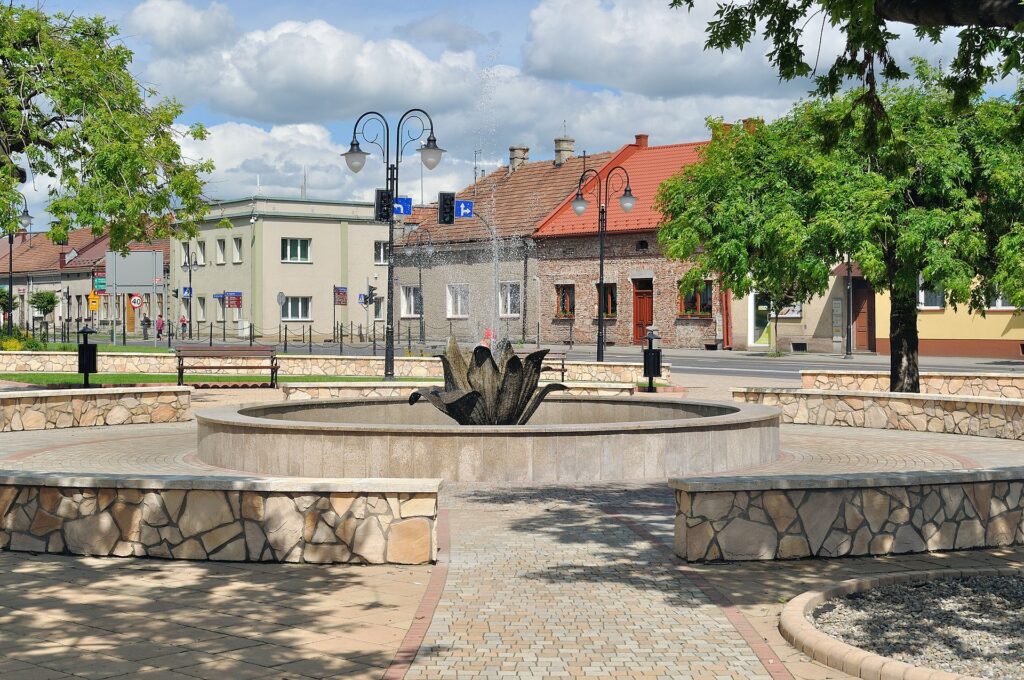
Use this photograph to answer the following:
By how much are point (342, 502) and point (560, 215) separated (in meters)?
48.6

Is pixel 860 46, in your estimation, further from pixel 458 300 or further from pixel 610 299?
pixel 458 300

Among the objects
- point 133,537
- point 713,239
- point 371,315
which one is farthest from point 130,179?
point 371,315

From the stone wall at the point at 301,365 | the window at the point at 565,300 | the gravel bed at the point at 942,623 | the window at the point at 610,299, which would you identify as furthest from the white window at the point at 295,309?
the gravel bed at the point at 942,623

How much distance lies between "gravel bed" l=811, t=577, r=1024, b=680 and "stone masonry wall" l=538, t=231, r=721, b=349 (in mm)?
41667

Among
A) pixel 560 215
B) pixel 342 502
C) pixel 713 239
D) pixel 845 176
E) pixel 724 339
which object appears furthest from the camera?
pixel 560 215

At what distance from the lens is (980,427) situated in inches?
687

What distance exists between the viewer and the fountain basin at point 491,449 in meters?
12.6

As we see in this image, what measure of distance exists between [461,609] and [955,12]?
14.9 ft

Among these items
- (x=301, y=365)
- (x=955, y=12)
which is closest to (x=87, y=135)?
(x=301, y=365)

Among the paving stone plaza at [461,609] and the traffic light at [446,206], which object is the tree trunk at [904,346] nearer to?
the paving stone plaza at [461,609]

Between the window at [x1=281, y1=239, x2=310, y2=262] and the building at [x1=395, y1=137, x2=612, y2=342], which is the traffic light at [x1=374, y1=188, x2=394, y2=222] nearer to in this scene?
the building at [x1=395, y1=137, x2=612, y2=342]

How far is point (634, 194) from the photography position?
55875 mm

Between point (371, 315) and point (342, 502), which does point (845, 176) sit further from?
point (371, 315)

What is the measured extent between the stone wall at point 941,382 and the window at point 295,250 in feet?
150
